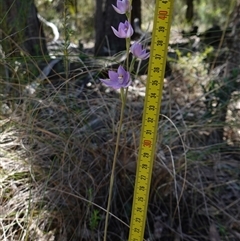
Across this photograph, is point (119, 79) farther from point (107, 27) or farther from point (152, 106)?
point (107, 27)

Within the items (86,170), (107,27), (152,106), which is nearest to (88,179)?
(86,170)

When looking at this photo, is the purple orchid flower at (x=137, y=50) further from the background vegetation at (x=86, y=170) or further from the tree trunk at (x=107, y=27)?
the tree trunk at (x=107, y=27)

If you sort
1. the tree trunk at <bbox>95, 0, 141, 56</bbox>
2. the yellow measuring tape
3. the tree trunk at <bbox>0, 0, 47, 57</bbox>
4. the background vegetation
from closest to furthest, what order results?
the yellow measuring tape → the background vegetation → the tree trunk at <bbox>0, 0, 47, 57</bbox> → the tree trunk at <bbox>95, 0, 141, 56</bbox>

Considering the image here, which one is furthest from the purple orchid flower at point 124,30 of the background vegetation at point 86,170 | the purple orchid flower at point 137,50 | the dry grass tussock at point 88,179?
the dry grass tussock at point 88,179

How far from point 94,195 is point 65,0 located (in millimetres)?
844

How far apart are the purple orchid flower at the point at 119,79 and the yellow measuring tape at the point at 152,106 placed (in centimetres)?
7

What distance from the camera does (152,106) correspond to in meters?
1.07

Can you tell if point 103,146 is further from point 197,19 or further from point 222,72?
point 197,19

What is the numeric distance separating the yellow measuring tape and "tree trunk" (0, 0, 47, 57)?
0.72 meters

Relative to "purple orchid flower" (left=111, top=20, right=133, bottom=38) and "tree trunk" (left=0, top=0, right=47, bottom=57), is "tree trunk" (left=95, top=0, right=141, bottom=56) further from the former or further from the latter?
"purple orchid flower" (left=111, top=20, right=133, bottom=38)

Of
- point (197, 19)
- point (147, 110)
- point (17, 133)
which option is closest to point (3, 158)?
point (17, 133)

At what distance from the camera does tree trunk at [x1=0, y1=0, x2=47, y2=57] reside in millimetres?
1793

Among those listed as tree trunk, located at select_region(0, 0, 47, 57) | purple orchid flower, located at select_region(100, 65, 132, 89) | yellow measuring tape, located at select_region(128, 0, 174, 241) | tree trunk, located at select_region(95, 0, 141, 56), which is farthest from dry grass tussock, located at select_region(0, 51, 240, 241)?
tree trunk, located at select_region(95, 0, 141, 56)

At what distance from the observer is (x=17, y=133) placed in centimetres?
176
